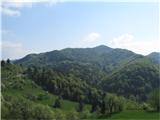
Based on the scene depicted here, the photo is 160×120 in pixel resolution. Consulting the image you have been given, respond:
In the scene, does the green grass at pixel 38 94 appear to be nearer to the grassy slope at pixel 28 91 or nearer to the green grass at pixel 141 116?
the grassy slope at pixel 28 91

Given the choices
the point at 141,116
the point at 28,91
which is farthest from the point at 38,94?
the point at 141,116

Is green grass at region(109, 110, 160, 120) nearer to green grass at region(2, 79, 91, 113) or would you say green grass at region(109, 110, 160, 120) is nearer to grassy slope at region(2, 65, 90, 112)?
grassy slope at region(2, 65, 90, 112)

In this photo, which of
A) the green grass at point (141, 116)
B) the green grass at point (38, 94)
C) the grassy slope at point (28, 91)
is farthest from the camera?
the grassy slope at point (28, 91)

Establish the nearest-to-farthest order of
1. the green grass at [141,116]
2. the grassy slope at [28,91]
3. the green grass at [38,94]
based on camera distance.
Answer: the green grass at [141,116]
the green grass at [38,94]
the grassy slope at [28,91]

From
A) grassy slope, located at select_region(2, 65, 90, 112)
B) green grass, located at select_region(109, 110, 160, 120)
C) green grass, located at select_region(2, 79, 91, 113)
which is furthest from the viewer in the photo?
grassy slope, located at select_region(2, 65, 90, 112)

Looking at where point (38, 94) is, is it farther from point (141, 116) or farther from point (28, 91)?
point (141, 116)

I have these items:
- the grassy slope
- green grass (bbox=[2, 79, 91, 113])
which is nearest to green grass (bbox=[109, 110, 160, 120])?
the grassy slope

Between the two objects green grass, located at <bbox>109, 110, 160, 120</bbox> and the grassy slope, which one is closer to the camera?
green grass, located at <bbox>109, 110, 160, 120</bbox>

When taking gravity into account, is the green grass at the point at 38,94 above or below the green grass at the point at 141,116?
above

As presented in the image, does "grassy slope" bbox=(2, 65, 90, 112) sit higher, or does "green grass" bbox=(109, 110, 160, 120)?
"grassy slope" bbox=(2, 65, 90, 112)

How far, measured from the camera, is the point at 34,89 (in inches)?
7352

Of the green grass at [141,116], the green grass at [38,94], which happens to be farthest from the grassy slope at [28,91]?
the green grass at [141,116]

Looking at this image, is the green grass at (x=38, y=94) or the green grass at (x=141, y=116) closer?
the green grass at (x=141, y=116)

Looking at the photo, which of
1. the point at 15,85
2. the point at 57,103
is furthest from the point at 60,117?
the point at 15,85
